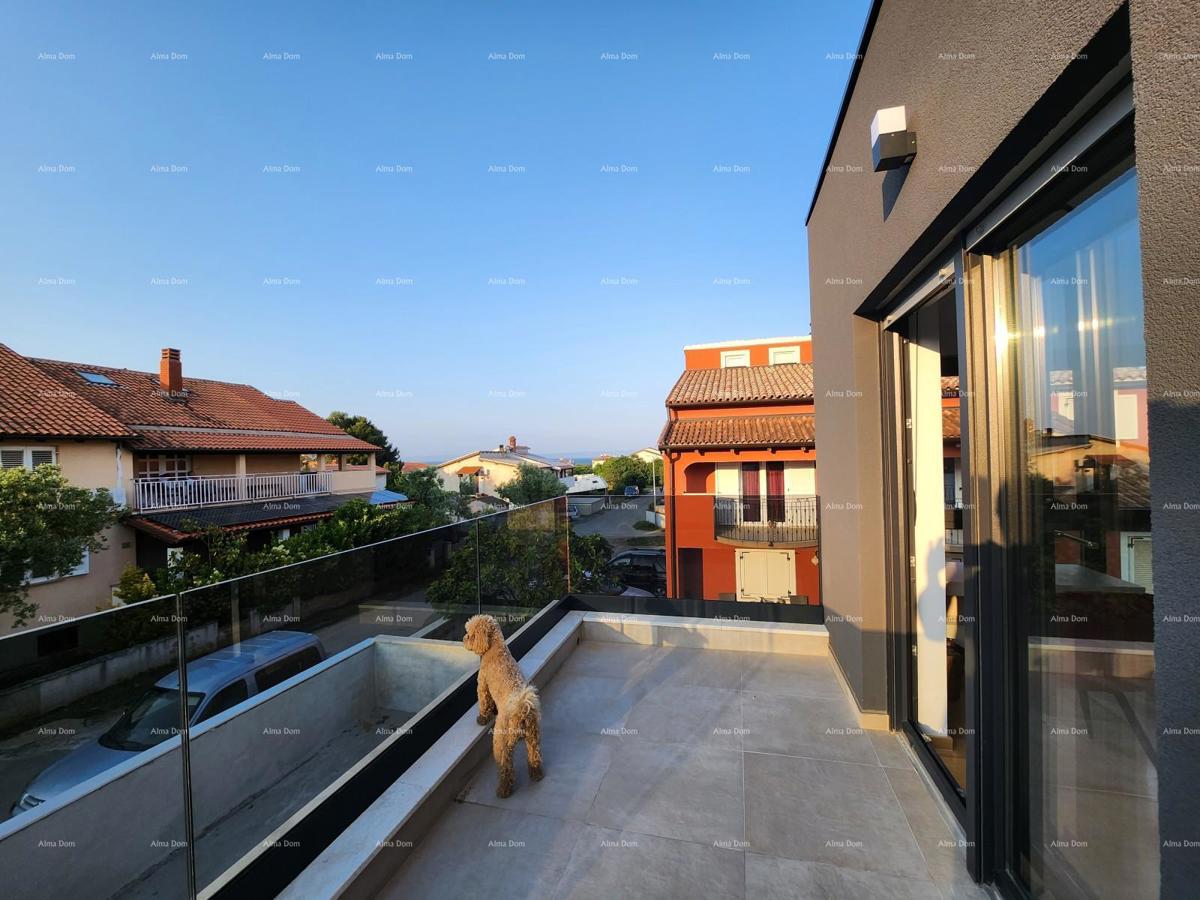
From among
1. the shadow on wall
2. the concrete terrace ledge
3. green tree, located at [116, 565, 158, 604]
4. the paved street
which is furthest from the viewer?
green tree, located at [116, 565, 158, 604]

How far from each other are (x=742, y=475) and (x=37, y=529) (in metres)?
12.7

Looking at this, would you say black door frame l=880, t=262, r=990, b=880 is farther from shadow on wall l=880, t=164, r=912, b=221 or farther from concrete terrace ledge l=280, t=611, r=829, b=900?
concrete terrace ledge l=280, t=611, r=829, b=900

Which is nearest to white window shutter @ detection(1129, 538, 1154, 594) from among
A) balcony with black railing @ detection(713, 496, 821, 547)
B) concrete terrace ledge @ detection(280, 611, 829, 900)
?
concrete terrace ledge @ detection(280, 611, 829, 900)

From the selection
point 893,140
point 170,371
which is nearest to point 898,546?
point 893,140

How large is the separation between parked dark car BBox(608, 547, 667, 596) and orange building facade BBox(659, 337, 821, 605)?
0.55 ft

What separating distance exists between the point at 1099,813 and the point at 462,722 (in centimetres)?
244

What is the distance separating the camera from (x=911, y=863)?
67.6 inches

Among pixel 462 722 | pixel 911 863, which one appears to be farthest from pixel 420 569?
pixel 911 863

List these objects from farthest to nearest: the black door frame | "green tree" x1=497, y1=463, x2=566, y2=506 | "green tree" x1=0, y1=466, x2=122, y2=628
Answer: "green tree" x1=497, y1=463, x2=566, y2=506 < "green tree" x1=0, y1=466, x2=122, y2=628 < the black door frame

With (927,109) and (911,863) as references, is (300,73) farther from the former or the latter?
(911,863)

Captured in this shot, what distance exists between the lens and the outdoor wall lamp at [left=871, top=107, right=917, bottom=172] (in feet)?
5.48

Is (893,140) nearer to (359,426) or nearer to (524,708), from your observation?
(524,708)

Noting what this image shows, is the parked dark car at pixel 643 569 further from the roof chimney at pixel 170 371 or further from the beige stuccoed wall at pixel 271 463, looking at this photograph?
the roof chimney at pixel 170 371

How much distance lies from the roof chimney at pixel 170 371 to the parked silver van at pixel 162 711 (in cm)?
1768
